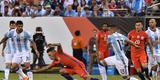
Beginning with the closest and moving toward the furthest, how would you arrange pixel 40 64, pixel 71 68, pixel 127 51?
1. pixel 71 68
2. pixel 127 51
3. pixel 40 64

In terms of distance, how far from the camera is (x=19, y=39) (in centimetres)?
1927

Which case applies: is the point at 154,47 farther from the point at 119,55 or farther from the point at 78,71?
the point at 78,71

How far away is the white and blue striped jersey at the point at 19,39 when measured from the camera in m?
19.2

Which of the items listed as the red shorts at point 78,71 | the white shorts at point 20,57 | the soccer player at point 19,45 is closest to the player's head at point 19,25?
the soccer player at point 19,45

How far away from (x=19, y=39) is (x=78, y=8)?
7269mm

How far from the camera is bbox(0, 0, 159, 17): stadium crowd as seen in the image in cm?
2622

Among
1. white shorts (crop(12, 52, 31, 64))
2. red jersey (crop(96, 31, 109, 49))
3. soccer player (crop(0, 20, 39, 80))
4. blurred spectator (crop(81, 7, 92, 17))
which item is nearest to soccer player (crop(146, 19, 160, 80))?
red jersey (crop(96, 31, 109, 49))

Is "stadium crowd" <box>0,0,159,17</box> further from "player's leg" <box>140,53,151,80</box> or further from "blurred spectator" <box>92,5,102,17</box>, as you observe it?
"player's leg" <box>140,53,151,80</box>

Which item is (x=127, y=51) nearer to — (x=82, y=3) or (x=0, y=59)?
(x=82, y=3)

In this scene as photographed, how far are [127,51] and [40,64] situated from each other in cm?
427

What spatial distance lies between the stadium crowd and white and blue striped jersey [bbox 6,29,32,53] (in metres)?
6.82

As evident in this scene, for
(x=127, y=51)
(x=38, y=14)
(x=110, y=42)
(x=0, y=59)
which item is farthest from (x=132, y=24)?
(x=110, y=42)

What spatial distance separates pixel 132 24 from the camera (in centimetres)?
2589

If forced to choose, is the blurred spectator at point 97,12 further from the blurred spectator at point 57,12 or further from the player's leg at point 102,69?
the player's leg at point 102,69
